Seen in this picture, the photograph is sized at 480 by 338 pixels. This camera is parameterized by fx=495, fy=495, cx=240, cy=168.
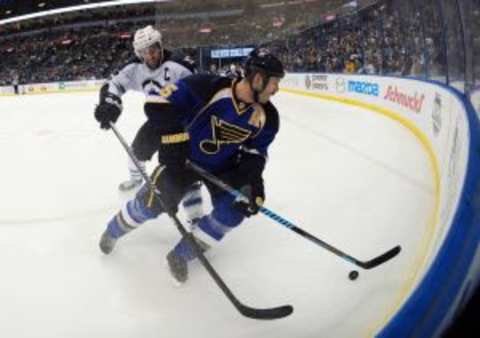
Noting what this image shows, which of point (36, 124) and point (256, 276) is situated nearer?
point (256, 276)

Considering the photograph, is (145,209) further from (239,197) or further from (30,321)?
(30,321)

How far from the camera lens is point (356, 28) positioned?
7617mm

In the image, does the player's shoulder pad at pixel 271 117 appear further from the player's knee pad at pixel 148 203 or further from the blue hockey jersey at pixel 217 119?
the player's knee pad at pixel 148 203

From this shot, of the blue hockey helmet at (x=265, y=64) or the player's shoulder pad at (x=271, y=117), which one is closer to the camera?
the blue hockey helmet at (x=265, y=64)

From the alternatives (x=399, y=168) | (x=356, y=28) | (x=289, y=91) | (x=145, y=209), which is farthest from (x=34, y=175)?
(x=289, y=91)

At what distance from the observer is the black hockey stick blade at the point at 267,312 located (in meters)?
1.72

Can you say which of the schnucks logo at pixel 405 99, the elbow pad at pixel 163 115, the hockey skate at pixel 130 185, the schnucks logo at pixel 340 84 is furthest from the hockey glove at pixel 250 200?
the schnucks logo at pixel 340 84

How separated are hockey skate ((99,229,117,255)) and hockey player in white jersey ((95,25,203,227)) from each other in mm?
454

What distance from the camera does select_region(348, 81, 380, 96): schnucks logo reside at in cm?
695

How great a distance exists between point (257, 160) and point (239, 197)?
0.81ft

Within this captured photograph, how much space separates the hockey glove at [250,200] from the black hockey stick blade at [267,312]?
17.8 inches

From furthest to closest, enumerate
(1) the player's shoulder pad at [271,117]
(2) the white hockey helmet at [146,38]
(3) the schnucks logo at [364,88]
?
(3) the schnucks logo at [364,88], (2) the white hockey helmet at [146,38], (1) the player's shoulder pad at [271,117]

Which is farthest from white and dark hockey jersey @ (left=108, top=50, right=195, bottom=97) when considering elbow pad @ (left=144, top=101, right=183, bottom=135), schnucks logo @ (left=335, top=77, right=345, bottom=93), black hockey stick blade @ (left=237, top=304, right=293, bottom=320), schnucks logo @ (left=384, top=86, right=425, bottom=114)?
schnucks logo @ (left=335, top=77, right=345, bottom=93)

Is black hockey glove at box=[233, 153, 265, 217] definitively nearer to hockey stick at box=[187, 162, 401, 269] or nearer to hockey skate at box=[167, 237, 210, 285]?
hockey stick at box=[187, 162, 401, 269]
